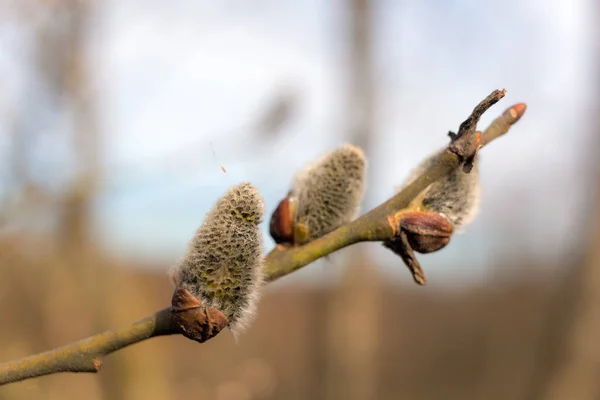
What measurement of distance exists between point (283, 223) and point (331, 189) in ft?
0.39

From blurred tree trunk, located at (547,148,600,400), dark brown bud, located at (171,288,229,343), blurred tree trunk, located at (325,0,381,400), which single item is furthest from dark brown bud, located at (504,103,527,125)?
blurred tree trunk, located at (325,0,381,400)

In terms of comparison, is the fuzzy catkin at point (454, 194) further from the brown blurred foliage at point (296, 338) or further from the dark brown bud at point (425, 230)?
the brown blurred foliage at point (296, 338)

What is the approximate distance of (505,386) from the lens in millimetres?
6598

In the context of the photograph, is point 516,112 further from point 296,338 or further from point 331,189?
point 296,338

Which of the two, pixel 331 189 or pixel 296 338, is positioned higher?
pixel 331 189

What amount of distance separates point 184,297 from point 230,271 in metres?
0.06

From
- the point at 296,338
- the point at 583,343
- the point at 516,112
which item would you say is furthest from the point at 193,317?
the point at 296,338

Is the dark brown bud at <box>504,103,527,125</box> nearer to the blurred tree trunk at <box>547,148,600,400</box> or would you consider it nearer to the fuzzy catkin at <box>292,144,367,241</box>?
the fuzzy catkin at <box>292,144,367,241</box>

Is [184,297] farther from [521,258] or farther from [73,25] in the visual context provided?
[521,258]

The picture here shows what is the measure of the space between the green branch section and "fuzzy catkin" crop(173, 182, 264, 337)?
61mm

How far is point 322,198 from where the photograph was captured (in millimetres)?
930

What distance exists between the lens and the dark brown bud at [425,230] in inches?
31.8

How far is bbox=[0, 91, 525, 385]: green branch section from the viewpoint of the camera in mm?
700

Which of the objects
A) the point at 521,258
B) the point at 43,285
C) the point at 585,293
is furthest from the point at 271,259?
the point at 521,258
